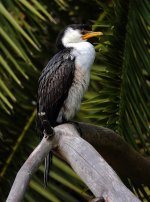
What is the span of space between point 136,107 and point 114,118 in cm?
14

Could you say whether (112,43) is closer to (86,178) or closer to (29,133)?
(29,133)

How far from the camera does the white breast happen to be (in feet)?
13.3

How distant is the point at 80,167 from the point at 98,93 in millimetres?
1786

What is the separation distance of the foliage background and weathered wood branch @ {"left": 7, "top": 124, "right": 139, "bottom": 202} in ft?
2.85

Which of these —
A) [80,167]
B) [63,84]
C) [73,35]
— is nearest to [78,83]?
[63,84]

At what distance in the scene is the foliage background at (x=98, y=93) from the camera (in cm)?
439

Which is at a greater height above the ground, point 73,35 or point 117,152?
point 73,35

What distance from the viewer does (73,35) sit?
4320mm

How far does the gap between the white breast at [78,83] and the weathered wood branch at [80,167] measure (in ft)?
2.17

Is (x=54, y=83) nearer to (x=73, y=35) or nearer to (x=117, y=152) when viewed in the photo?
(x=73, y=35)

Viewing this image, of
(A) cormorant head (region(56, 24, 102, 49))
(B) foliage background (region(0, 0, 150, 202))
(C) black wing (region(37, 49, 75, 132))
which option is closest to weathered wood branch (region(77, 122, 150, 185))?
(C) black wing (region(37, 49, 75, 132))

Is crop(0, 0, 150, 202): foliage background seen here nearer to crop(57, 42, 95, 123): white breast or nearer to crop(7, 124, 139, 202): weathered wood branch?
crop(57, 42, 95, 123): white breast

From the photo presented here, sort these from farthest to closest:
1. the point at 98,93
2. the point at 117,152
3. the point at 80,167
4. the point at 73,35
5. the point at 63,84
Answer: the point at 98,93 < the point at 73,35 < the point at 63,84 < the point at 117,152 < the point at 80,167

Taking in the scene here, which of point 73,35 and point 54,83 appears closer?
point 54,83
